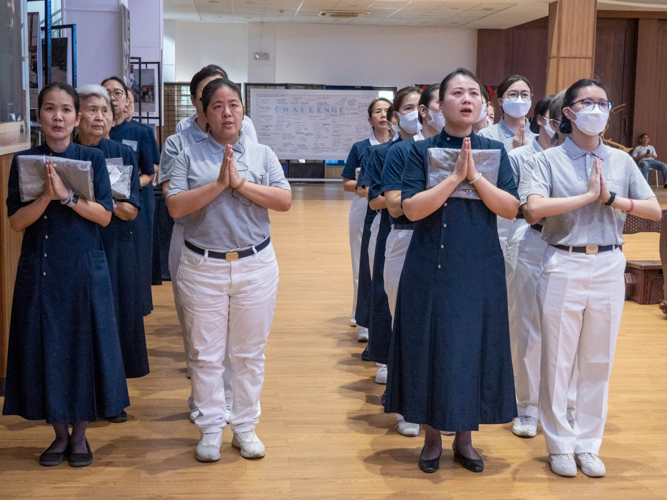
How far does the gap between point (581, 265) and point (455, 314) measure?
21.7 inches

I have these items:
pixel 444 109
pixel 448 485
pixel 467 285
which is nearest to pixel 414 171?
pixel 444 109

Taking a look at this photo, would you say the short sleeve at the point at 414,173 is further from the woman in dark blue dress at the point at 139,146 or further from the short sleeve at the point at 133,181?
the woman in dark blue dress at the point at 139,146

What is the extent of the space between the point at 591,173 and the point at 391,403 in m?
1.23

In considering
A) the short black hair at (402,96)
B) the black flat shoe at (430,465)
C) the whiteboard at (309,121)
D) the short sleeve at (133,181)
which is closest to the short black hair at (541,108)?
the short black hair at (402,96)

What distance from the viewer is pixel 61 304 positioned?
308 centimetres

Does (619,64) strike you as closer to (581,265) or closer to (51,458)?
(581,265)

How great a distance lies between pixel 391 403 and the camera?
3148 mm

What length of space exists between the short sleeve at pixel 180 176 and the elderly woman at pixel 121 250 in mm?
719

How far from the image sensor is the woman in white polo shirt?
3.08 metres

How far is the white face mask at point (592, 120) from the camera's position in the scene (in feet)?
9.86

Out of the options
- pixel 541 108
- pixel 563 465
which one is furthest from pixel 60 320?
pixel 541 108

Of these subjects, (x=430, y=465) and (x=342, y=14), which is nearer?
(x=430, y=465)

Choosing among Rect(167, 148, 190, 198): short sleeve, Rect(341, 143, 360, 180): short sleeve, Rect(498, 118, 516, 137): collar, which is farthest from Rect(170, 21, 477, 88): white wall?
Rect(167, 148, 190, 198): short sleeve

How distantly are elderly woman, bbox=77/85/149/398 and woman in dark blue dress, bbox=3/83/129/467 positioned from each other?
0.64 metres
